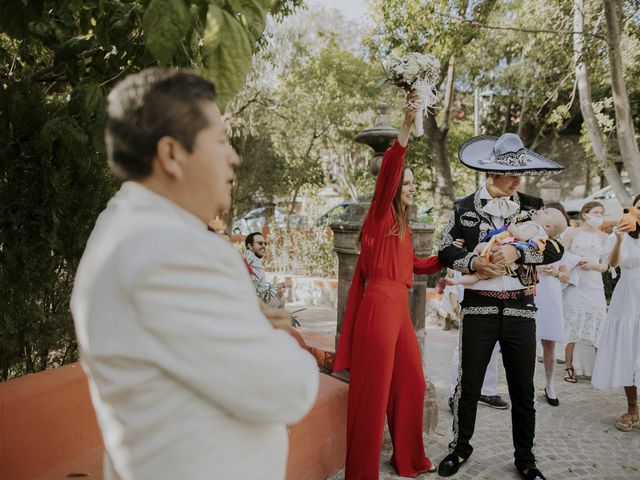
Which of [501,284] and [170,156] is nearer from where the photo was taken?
[170,156]

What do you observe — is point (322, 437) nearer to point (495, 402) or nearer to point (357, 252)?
point (357, 252)

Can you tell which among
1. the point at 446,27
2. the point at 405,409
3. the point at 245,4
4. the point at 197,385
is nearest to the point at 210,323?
the point at 197,385

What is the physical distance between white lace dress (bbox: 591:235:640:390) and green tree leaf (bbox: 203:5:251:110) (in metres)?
4.62

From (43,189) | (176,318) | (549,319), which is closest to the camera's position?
(176,318)

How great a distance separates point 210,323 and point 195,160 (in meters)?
0.35

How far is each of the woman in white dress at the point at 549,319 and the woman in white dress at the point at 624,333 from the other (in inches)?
19.3

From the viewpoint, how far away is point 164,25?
Answer: 109 cm

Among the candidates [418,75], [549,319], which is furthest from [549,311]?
[418,75]

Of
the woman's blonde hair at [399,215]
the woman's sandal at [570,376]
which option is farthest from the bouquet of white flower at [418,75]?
the woman's sandal at [570,376]

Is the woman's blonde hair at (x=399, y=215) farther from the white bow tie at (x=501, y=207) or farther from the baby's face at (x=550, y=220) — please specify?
the baby's face at (x=550, y=220)

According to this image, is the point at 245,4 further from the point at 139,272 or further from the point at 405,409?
the point at 405,409

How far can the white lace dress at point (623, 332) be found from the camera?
4.46m

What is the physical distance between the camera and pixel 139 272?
90 centimetres

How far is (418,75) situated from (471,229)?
1.16 m
